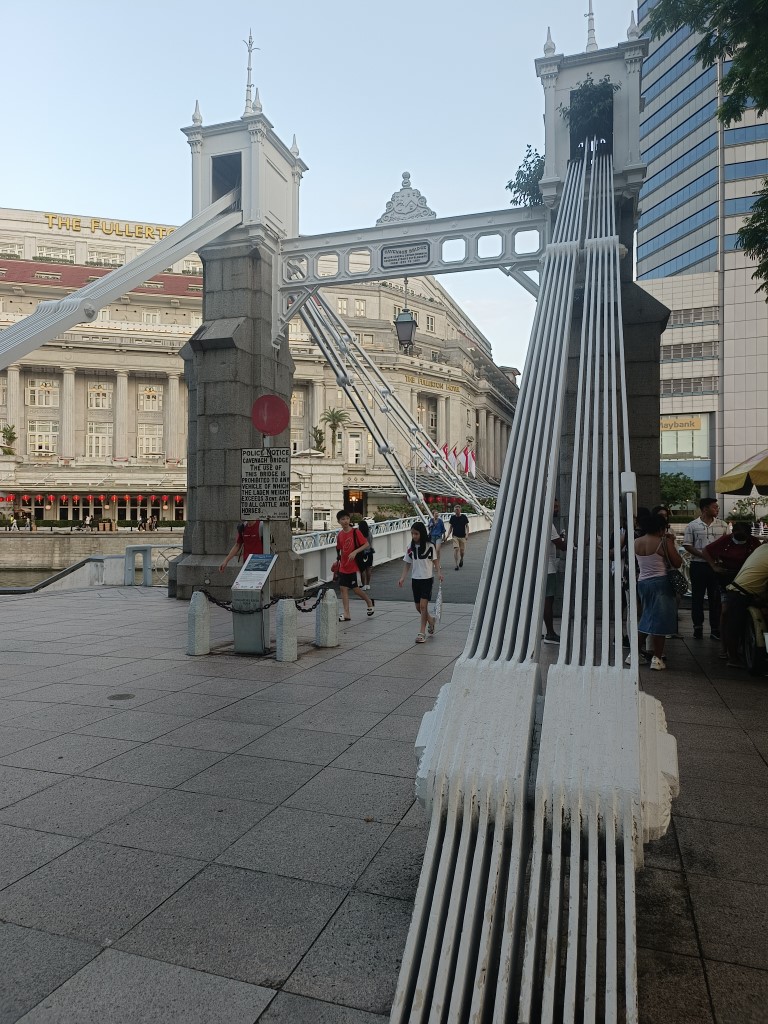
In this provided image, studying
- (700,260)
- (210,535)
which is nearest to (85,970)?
(210,535)

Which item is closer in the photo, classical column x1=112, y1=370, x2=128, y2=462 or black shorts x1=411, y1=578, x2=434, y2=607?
black shorts x1=411, y1=578, x2=434, y2=607

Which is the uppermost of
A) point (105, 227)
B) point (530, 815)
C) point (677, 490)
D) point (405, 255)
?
point (105, 227)

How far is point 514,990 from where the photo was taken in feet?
8.03

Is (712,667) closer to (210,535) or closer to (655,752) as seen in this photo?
(655,752)

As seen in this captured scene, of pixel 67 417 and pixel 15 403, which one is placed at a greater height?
pixel 15 403

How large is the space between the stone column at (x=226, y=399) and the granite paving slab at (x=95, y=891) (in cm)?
938

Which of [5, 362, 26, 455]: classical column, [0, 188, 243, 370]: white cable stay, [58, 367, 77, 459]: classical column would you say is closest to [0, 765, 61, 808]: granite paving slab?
[0, 188, 243, 370]: white cable stay

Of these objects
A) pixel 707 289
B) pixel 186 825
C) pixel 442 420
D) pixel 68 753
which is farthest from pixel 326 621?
pixel 442 420

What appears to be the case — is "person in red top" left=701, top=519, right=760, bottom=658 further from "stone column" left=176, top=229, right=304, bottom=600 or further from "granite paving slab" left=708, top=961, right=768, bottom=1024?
"stone column" left=176, top=229, right=304, bottom=600

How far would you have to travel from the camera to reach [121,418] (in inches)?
2606

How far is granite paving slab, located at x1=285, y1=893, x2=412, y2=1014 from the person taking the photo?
105 inches

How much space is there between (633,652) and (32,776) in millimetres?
4064

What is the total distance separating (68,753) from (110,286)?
804cm

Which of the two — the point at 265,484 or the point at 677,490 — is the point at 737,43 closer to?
the point at 265,484
